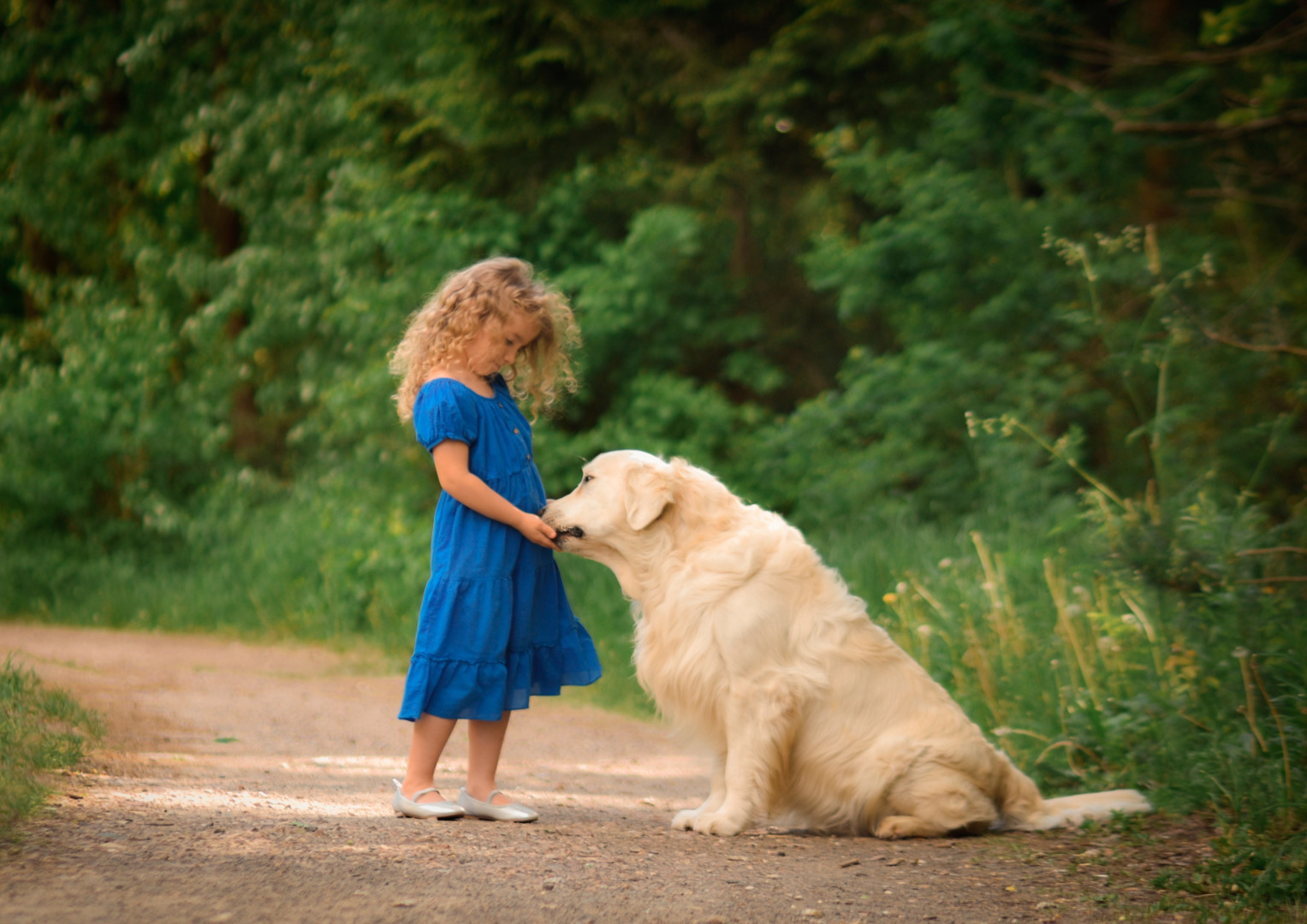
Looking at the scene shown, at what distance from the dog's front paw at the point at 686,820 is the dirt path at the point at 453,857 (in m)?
0.11

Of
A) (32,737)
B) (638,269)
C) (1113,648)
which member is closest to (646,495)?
(1113,648)

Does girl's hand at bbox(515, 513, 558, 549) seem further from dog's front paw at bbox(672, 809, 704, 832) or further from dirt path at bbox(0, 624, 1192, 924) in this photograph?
dog's front paw at bbox(672, 809, 704, 832)

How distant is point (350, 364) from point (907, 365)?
6134mm

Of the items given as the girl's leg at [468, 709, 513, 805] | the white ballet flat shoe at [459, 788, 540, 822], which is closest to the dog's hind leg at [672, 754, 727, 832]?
the white ballet flat shoe at [459, 788, 540, 822]

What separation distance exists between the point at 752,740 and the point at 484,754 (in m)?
0.99

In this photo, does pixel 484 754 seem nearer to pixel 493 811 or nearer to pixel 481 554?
pixel 493 811

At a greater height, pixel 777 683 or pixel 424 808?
pixel 777 683

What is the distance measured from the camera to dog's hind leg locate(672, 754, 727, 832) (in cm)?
427

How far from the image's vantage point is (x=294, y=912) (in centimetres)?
287

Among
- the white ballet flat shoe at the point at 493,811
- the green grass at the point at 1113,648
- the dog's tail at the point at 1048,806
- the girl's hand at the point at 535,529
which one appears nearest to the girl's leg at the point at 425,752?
the white ballet flat shoe at the point at 493,811

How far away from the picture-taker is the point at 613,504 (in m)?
4.45

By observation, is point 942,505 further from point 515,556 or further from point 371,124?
point 371,124

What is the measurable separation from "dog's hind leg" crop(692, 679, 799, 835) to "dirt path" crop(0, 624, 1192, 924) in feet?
0.44

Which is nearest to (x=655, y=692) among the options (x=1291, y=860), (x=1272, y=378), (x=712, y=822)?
(x=712, y=822)
